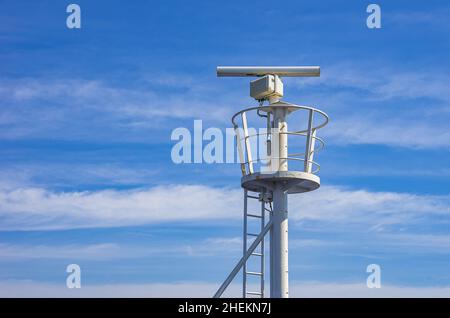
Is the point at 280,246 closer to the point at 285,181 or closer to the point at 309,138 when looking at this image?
the point at 285,181

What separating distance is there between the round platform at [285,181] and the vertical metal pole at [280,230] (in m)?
0.35

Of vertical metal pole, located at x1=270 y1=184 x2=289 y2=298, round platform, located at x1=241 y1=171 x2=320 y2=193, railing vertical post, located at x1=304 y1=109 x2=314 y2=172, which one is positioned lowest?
vertical metal pole, located at x1=270 y1=184 x2=289 y2=298

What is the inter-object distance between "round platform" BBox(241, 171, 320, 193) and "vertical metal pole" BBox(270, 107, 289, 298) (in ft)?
1.15

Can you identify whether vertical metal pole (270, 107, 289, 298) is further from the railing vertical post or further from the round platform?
the railing vertical post

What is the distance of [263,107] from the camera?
27.7 meters

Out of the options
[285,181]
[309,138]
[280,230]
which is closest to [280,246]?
[280,230]

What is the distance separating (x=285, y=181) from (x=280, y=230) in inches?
75.7

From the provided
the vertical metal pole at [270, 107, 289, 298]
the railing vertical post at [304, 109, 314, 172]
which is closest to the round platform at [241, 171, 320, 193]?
the vertical metal pole at [270, 107, 289, 298]

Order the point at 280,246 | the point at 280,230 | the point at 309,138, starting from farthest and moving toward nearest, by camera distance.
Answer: the point at 280,230 < the point at 280,246 < the point at 309,138

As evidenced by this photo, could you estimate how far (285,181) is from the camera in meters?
27.2

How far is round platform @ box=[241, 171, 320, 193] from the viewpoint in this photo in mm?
26672

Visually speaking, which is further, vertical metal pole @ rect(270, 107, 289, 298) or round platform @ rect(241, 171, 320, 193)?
vertical metal pole @ rect(270, 107, 289, 298)

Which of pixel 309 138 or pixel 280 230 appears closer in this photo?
pixel 309 138
